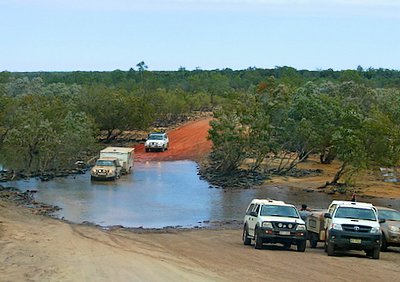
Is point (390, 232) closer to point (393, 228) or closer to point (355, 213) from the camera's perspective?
point (393, 228)

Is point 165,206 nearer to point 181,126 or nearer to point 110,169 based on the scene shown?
point 110,169

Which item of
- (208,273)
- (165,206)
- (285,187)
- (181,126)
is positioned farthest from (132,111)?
(208,273)

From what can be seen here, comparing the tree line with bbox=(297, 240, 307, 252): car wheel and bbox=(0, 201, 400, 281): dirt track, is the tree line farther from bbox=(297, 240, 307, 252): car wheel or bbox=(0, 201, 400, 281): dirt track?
bbox=(297, 240, 307, 252): car wheel

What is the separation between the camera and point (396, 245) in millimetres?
26078

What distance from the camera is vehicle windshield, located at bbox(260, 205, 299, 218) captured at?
25188mm

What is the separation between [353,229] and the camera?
23219 mm

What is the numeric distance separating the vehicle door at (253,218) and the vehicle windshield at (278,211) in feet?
0.81

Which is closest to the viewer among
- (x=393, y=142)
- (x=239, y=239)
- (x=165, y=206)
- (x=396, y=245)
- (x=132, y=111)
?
(x=396, y=245)

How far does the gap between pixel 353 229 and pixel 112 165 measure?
36.0 meters

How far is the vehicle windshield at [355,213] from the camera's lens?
23969mm

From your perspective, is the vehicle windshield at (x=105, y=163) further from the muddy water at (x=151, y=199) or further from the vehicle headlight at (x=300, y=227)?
the vehicle headlight at (x=300, y=227)

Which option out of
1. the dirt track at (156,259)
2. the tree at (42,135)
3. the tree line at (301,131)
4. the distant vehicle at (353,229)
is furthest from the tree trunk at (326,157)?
the distant vehicle at (353,229)

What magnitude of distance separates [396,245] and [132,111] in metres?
60.7

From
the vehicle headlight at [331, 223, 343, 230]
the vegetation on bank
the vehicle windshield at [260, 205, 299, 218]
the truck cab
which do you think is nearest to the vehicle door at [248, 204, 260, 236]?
the vehicle windshield at [260, 205, 299, 218]
